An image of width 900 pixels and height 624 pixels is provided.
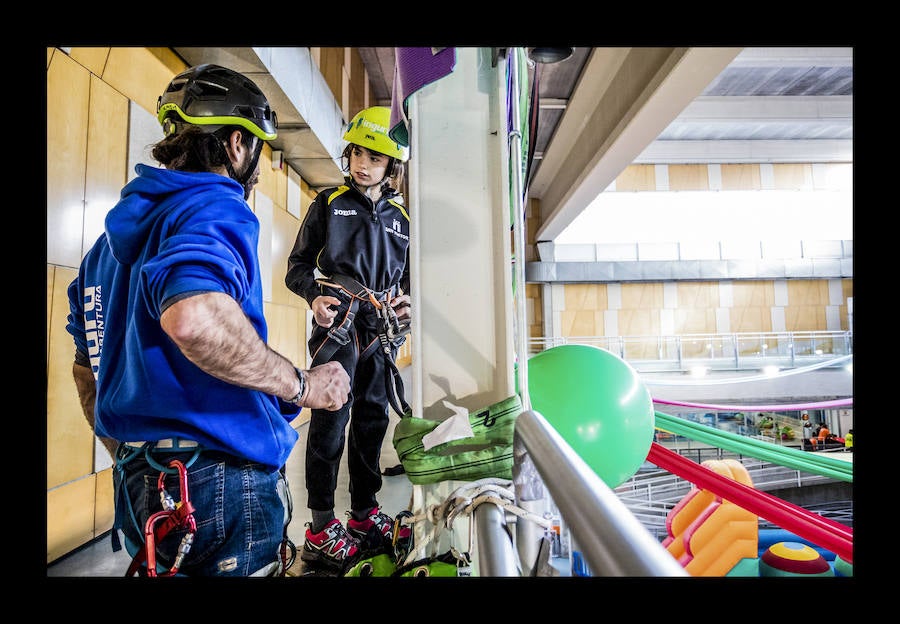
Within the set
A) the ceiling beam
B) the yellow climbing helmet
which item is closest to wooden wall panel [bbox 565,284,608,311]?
the ceiling beam

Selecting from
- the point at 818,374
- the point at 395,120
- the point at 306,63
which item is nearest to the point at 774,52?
the point at 818,374

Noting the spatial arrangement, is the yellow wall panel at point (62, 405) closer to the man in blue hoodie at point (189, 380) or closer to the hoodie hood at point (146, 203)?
the man in blue hoodie at point (189, 380)

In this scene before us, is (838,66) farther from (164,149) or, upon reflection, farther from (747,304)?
(164,149)

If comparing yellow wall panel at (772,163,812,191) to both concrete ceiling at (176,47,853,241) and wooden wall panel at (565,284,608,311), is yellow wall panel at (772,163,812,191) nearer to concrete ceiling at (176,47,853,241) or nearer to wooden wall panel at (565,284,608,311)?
concrete ceiling at (176,47,853,241)

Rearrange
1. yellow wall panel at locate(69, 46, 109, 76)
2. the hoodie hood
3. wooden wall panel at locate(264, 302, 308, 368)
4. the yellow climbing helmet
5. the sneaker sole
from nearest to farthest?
the hoodie hood → the sneaker sole → the yellow climbing helmet → yellow wall panel at locate(69, 46, 109, 76) → wooden wall panel at locate(264, 302, 308, 368)

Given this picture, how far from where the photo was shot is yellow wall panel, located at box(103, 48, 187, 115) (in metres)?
2.61

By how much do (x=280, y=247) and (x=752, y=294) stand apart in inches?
464

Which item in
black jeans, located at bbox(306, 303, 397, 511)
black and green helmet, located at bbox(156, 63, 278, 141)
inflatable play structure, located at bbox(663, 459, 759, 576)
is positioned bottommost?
inflatable play structure, located at bbox(663, 459, 759, 576)

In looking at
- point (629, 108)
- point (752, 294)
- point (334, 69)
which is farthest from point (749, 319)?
point (334, 69)

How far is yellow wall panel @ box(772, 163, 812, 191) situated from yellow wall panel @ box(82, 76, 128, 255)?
542 inches

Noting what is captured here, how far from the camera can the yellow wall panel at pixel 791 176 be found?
1259 centimetres

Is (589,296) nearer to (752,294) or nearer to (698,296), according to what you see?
(698,296)
